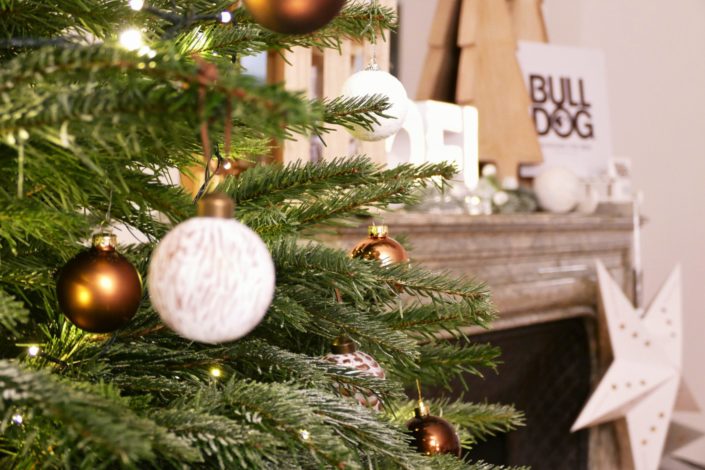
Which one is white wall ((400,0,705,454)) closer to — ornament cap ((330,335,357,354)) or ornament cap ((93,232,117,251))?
ornament cap ((330,335,357,354))

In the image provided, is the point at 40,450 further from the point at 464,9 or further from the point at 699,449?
the point at 699,449

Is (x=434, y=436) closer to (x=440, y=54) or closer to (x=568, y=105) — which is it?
(x=440, y=54)

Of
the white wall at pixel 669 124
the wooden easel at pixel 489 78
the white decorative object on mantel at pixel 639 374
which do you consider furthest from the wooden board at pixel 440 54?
the white wall at pixel 669 124

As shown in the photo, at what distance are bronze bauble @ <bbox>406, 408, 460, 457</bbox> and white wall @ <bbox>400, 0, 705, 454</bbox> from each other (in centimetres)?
226

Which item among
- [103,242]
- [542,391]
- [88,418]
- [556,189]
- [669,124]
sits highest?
[669,124]

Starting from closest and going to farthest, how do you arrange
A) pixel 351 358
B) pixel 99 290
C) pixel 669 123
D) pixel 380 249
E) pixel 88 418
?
pixel 88 418 < pixel 99 290 < pixel 351 358 < pixel 380 249 < pixel 669 123

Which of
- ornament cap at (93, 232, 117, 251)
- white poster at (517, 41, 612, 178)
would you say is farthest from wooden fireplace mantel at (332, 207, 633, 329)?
ornament cap at (93, 232, 117, 251)

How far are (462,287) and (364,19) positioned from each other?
0.22 meters

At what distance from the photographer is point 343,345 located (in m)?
0.53

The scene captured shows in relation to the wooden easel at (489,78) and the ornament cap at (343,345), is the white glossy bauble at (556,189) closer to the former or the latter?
the wooden easel at (489,78)

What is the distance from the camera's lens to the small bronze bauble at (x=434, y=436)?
545 millimetres

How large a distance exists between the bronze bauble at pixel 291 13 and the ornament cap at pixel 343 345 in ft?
0.80

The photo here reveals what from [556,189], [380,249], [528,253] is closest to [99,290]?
[380,249]

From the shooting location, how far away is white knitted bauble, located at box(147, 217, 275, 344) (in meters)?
0.30
